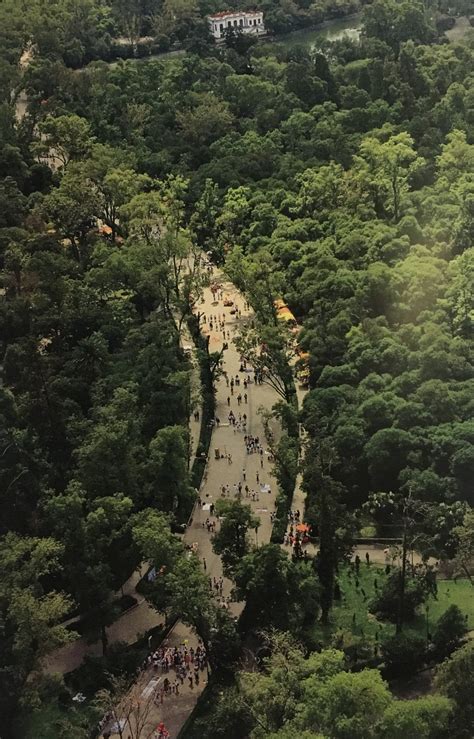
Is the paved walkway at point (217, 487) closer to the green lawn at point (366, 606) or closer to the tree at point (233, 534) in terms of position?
the tree at point (233, 534)

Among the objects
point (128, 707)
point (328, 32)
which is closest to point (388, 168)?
point (128, 707)

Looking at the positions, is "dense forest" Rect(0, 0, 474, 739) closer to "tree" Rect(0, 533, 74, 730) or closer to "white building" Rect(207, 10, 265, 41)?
"tree" Rect(0, 533, 74, 730)

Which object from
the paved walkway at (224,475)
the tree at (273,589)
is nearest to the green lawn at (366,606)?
the tree at (273,589)

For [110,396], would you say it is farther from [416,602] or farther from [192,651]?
[416,602]

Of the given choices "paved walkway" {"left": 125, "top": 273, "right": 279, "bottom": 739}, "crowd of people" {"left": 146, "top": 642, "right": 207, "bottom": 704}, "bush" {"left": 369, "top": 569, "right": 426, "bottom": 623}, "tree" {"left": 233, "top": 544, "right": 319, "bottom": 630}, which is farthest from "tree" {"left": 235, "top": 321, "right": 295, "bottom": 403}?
"crowd of people" {"left": 146, "top": 642, "right": 207, "bottom": 704}

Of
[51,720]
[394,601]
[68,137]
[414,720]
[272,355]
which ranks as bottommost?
[51,720]

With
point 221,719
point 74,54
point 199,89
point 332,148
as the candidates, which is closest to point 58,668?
point 221,719

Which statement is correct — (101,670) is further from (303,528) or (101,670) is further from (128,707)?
(303,528)
